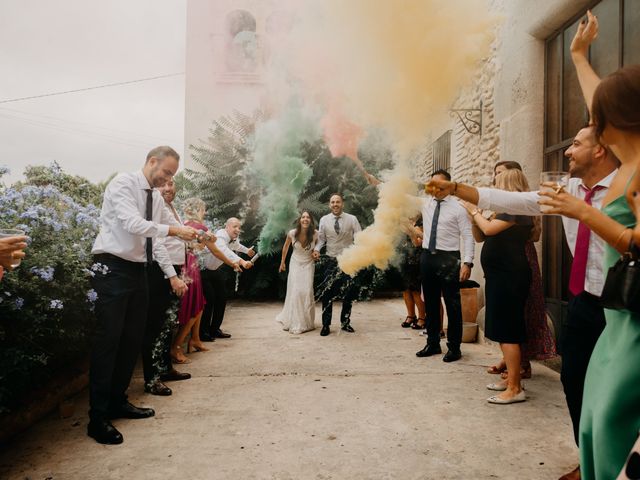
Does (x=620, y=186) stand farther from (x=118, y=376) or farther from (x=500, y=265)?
(x=118, y=376)

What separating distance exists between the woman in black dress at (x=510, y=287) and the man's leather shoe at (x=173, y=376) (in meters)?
3.03

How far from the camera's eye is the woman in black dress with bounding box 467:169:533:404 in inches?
161

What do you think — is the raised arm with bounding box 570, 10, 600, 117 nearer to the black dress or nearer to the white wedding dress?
the black dress

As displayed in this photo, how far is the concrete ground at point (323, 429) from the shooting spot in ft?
9.55

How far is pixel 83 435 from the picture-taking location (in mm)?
3465

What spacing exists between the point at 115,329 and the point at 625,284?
3.22m

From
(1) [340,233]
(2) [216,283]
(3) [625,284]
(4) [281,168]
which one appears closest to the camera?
(3) [625,284]

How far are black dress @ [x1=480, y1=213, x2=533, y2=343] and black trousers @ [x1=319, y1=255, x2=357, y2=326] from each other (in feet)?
10.4

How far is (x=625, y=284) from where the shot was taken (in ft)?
4.45

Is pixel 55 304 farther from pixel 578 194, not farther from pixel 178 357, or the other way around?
pixel 578 194

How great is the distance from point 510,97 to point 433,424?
14.9 feet

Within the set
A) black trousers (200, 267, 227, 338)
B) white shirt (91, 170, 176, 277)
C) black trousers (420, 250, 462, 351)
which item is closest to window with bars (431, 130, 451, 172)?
black trousers (420, 250, 462, 351)

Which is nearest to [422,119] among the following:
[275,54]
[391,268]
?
[391,268]

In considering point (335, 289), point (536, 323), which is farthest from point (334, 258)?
point (536, 323)
